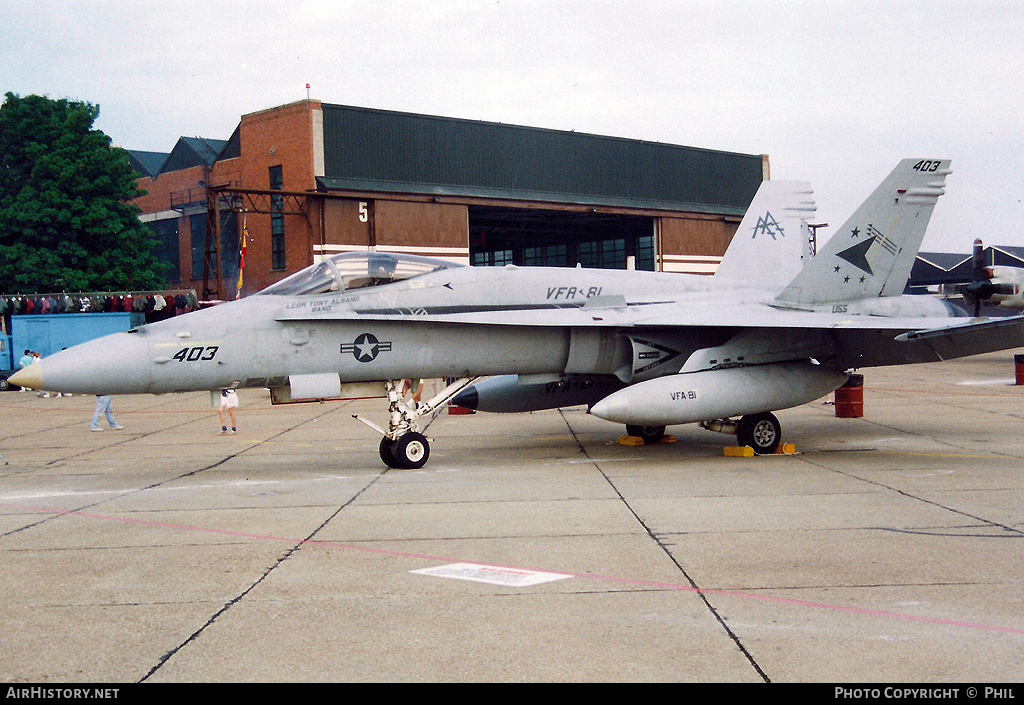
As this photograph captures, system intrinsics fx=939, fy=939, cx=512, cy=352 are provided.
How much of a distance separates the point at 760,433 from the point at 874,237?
11.9 ft

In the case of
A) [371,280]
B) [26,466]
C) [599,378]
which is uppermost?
[371,280]

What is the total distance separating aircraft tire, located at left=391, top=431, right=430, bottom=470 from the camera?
1195cm

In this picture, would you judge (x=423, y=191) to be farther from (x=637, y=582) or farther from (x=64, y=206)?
(x=637, y=582)

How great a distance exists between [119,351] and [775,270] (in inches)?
439

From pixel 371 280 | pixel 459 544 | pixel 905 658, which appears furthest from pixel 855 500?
pixel 371 280

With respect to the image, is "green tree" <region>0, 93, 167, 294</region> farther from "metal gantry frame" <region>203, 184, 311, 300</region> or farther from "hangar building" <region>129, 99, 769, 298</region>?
"metal gantry frame" <region>203, 184, 311, 300</region>

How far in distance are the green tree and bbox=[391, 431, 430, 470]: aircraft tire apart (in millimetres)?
38498

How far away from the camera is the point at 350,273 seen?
11836 mm

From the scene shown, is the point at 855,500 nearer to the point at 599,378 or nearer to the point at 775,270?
the point at 599,378

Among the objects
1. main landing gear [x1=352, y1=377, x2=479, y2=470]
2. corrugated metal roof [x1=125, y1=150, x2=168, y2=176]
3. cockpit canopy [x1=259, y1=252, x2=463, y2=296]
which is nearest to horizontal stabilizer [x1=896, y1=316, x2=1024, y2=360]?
main landing gear [x1=352, y1=377, x2=479, y2=470]

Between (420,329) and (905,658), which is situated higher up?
(420,329)

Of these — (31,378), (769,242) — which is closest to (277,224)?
(769,242)

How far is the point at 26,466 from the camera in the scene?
13789 millimetres

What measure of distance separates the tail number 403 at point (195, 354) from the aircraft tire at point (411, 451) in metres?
2.54
